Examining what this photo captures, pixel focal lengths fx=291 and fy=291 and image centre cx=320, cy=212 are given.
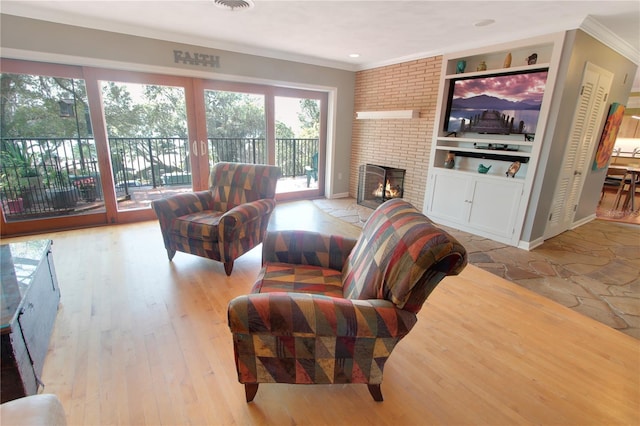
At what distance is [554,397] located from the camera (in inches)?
57.4

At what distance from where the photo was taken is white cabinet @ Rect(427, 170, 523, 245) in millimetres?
3340

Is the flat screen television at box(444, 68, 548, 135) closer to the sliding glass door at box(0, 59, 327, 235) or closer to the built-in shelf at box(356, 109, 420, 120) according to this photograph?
the built-in shelf at box(356, 109, 420, 120)

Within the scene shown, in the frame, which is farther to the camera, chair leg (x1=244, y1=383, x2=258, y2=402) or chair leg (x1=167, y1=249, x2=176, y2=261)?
chair leg (x1=167, y1=249, x2=176, y2=261)

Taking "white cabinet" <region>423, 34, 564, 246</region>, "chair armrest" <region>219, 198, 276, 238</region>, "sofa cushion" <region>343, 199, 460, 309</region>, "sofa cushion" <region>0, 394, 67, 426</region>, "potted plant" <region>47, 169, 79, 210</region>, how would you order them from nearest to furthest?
"sofa cushion" <region>0, 394, 67, 426</region> → "sofa cushion" <region>343, 199, 460, 309</region> → "chair armrest" <region>219, 198, 276, 238</region> → "white cabinet" <region>423, 34, 564, 246</region> → "potted plant" <region>47, 169, 79, 210</region>

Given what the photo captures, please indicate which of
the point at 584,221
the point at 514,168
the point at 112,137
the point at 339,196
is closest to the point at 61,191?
the point at 112,137

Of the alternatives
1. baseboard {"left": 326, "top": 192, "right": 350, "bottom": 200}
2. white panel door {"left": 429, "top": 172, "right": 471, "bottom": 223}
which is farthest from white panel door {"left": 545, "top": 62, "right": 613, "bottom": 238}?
baseboard {"left": 326, "top": 192, "right": 350, "bottom": 200}

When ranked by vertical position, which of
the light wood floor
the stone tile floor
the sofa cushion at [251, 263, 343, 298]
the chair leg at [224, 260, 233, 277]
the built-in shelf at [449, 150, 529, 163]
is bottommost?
the light wood floor

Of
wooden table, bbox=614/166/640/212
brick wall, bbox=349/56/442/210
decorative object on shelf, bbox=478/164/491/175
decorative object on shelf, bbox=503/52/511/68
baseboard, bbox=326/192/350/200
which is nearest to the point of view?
decorative object on shelf, bbox=503/52/511/68

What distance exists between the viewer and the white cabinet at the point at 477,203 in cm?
334

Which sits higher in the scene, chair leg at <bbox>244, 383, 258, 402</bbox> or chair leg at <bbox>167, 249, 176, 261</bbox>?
A: chair leg at <bbox>167, 249, 176, 261</bbox>

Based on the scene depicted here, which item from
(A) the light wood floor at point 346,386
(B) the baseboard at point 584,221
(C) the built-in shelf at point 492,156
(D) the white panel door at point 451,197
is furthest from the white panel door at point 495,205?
(B) the baseboard at point 584,221

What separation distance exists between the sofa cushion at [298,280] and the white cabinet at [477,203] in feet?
8.53

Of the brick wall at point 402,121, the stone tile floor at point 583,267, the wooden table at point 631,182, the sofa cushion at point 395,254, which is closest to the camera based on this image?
the sofa cushion at point 395,254

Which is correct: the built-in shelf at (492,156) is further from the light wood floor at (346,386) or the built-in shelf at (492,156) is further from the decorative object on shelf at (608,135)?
the light wood floor at (346,386)
